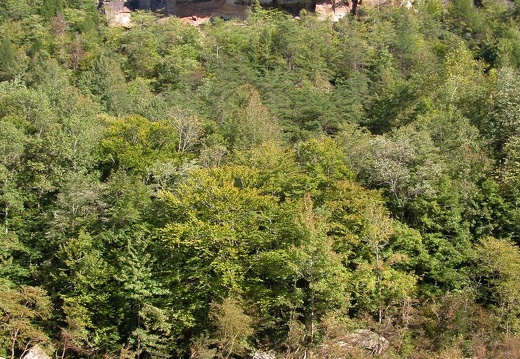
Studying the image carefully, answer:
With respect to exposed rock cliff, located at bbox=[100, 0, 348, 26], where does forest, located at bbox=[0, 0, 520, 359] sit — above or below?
below

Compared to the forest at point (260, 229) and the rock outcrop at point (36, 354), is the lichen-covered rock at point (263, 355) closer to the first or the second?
the forest at point (260, 229)

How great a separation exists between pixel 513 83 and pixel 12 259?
3181 cm

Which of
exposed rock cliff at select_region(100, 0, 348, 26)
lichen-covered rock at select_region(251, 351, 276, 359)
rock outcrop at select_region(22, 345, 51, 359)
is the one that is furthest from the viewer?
exposed rock cliff at select_region(100, 0, 348, 26)

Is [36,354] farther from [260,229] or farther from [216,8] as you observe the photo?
[216,8]

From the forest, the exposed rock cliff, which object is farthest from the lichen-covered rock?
the exposed rock cliff

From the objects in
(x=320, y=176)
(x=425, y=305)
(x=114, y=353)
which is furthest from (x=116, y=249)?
(x=425, y=305)

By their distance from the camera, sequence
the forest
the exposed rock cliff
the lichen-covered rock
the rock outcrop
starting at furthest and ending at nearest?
the exposed rock cliff
the rock outcrop
the forest
the lichen-covered rock

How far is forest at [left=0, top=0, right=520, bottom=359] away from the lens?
27.4m

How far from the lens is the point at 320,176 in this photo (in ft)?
108

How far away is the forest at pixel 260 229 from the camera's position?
90.0 ft

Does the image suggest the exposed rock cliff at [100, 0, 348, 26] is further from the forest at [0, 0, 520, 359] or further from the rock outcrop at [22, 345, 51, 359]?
the rock outcrop at [22, 345, 51, 359]

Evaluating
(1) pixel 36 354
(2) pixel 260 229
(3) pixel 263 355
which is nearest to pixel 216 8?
(2) pixel 260 229

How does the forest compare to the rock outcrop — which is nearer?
the forest

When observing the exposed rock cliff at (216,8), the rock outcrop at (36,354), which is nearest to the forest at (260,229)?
the rock outcrop at (36,354)
